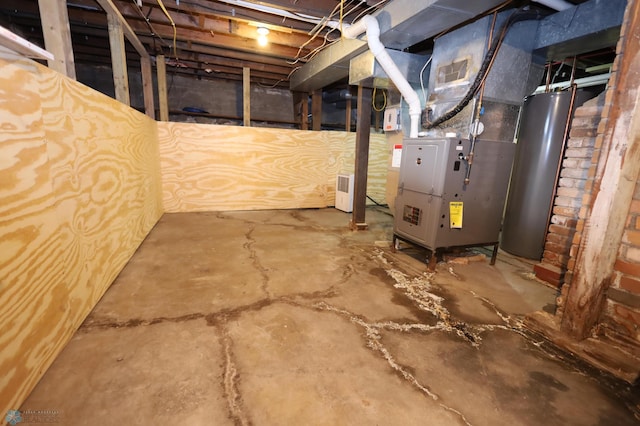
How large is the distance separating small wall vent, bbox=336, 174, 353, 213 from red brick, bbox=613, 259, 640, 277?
3320 mm

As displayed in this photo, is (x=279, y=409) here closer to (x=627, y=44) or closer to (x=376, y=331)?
(x=376, y=331)

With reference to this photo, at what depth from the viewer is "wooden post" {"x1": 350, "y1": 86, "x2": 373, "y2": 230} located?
342 cm

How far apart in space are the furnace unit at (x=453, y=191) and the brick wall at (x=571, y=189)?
400 mm

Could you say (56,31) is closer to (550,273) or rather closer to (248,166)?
(248,166)

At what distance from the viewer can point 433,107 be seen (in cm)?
281

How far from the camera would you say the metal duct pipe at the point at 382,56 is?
8.50 feet

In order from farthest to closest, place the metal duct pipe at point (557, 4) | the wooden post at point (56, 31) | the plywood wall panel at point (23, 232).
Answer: the metal duct pipe at point (557, 4), the wooden post at point (56, 31), the plywood wall panel at point (23, 232)

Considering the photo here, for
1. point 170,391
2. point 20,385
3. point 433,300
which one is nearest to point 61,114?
point 20,385

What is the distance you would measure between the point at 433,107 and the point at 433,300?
1826 mm

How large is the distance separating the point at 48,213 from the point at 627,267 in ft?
9.07

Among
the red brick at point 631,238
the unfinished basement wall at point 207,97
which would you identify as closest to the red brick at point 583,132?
the red brick at point 631,238

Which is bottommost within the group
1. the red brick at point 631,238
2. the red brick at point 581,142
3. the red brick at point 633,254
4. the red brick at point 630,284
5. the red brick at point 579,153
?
the red brick at point 630,284

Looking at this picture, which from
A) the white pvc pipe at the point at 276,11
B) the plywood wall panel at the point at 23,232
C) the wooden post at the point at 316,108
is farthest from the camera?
the wooden post at the point at 316,108

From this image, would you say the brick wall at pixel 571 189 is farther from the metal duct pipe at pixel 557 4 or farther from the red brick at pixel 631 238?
the red brick at pixel 631 238
